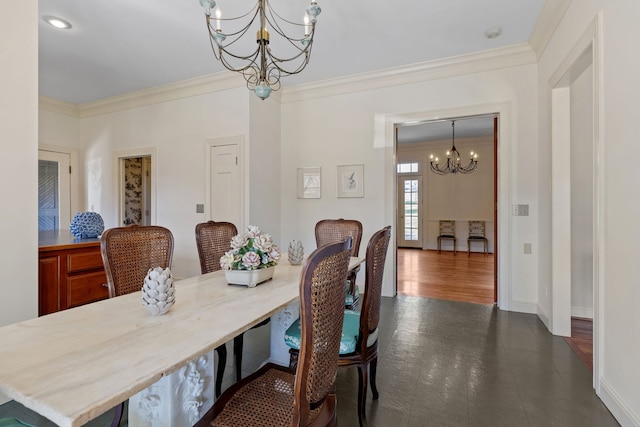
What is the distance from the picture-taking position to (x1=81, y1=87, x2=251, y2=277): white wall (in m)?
4.15

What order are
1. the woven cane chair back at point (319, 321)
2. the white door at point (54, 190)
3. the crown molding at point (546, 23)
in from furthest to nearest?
1. the white door at point (54, 190)
2. the crown molding at point (546, 23)
3. the woven cane chair back at point (319, 321)

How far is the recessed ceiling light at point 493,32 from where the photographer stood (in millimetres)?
3033

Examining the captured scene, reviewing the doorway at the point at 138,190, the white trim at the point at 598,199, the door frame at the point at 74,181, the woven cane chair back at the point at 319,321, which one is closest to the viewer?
the woven cane chair back at the point at 319,321

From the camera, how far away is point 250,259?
1.61m

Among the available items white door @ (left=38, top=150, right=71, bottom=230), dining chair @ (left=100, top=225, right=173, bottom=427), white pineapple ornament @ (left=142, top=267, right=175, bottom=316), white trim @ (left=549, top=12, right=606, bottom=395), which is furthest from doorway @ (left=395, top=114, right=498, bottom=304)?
white door @ (left=38, top=150, right=71, bottom=230)

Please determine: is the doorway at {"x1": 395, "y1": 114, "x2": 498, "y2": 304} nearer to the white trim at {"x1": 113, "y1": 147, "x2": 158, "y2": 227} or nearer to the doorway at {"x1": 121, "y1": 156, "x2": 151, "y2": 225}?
the white trim at {"x1": 113, "y1": 147, "x2": 158, "y2": 227}

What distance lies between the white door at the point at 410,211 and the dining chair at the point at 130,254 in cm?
726

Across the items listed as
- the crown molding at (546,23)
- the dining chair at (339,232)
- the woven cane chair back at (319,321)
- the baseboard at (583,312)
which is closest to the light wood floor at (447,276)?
the baseboard at (583,312)

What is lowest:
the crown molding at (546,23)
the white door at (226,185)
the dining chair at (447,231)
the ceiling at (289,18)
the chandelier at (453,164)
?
the dining chair at (447,231)

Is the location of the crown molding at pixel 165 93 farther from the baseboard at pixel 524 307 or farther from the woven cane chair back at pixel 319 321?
the baseboard at pixel 524 307

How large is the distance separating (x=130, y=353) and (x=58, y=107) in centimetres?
617

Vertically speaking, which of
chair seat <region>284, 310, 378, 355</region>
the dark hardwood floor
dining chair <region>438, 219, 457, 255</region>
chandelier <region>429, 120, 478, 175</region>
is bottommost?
the dark hardwood floor

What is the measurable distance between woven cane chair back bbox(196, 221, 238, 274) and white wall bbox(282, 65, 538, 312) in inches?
86.9

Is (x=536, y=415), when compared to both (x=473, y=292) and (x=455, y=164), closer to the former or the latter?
(x=473, y=292)
